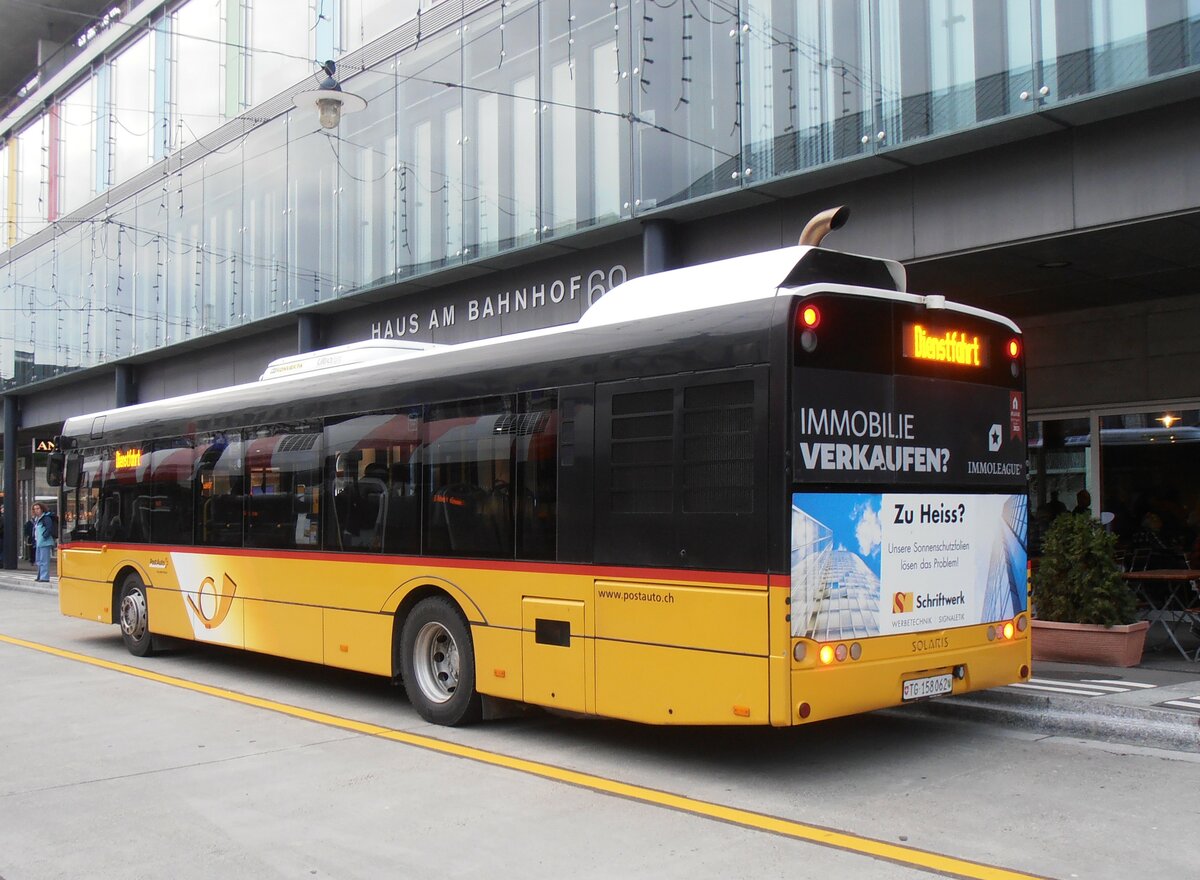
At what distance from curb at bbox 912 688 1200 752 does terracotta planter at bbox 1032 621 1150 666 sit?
5.89 feet

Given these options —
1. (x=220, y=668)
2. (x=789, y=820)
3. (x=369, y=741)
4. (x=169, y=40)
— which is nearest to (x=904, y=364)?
(x=789, y=820)

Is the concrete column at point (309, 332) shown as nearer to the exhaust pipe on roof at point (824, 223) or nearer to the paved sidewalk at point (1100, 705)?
the exhaust pipe on roof at point (824, 223)

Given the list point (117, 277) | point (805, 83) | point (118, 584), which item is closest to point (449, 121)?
point (805, 83)

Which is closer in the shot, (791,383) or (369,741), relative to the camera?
(791,383)

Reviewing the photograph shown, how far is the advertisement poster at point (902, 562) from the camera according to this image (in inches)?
253

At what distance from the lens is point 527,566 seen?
26.1 feet

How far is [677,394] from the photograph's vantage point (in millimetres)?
6969

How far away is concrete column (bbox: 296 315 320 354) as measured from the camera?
2098 cm

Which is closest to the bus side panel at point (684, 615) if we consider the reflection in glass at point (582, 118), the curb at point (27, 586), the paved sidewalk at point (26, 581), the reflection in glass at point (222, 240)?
the reflection in glass at point (582, 118)

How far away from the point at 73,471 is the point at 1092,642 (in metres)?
12.6

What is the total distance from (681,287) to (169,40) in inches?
943

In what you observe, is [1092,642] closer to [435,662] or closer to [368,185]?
[435,662]

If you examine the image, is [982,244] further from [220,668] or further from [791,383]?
[220,668]

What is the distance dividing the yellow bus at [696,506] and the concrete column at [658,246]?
15.3 feet
